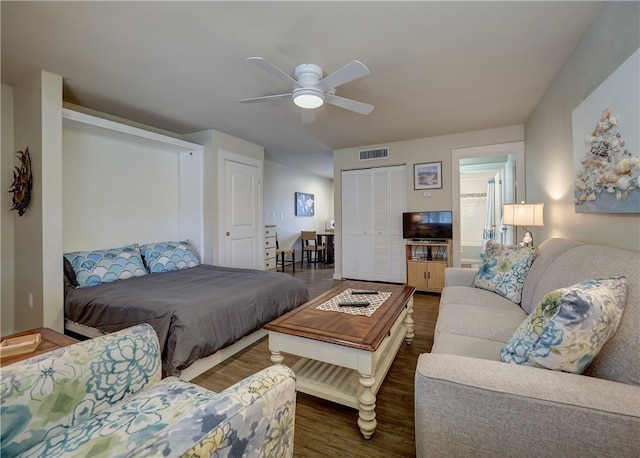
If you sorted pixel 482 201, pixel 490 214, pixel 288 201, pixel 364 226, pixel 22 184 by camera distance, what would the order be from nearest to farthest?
pixel 22 184 < pixel 364 226 < pixel 490 214 < pixel 482 201 < pixel 288 201

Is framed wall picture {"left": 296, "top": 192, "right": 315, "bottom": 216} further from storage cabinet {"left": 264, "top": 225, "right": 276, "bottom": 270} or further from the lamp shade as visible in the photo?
the lamp shade

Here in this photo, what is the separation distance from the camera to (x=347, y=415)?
1.63 meters

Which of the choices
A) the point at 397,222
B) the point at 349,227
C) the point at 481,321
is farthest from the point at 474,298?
the point at 349,227

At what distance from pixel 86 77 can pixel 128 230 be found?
174 cm

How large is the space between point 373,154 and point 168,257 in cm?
357

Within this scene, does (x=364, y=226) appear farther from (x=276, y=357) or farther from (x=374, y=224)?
(x=276, y=357)

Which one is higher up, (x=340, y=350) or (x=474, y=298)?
(x=474, y=298)

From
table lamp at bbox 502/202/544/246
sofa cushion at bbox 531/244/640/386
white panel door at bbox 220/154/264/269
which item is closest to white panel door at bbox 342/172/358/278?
white panel door at bbox 220/154/264/269

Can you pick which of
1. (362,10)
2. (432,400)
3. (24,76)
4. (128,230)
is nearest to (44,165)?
(24,76)

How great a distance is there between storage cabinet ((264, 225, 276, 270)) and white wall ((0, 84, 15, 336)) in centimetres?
370

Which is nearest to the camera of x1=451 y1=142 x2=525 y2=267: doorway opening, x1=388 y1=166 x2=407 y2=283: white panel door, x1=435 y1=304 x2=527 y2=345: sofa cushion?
x1=435 y1=304 x2=527 y2=345: sofa cushion

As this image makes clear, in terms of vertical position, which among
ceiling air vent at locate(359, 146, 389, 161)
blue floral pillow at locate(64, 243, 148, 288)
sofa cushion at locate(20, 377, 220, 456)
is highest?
ceiling air vent at locate(359, 146, 389, 161)

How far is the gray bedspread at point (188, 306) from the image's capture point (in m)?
1.89

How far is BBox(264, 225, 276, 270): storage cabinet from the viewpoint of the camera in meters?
5.94
